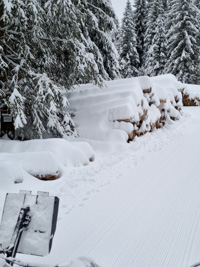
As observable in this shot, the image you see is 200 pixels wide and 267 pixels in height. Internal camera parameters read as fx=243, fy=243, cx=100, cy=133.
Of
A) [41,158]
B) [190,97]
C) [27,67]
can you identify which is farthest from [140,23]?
[41,158]

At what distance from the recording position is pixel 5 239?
1881mm

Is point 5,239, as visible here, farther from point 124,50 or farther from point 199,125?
point 124,50

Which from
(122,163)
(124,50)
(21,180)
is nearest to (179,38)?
(124,50)

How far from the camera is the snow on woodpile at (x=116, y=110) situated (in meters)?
7.39

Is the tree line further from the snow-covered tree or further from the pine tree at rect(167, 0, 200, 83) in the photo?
the pine tree at rect(167, 0, 200, 83)

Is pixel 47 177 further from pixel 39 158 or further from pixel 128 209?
pixel 128 209

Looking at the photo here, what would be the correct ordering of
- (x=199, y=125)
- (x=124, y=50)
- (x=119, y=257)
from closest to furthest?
(x=119, y=257) < (x=199, y=125) < (x=124, y=50)

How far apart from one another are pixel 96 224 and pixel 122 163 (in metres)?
2.59

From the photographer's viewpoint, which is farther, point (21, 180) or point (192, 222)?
point (21, 180)

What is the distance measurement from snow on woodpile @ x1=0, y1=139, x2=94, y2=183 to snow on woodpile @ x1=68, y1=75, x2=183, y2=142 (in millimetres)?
1722

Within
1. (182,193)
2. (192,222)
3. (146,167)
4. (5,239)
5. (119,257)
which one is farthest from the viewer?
(146,167)

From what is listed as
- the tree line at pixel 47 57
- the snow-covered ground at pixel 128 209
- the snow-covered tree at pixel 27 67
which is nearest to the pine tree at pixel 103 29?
the tree line at pixel 47 57

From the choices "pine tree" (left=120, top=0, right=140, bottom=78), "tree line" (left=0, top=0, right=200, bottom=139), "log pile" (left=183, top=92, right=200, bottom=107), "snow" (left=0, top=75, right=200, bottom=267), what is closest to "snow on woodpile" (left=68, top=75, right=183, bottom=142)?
"snow" (left=0, top=75, right=200, bottom=267)

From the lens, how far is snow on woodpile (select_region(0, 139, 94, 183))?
4.27 m
